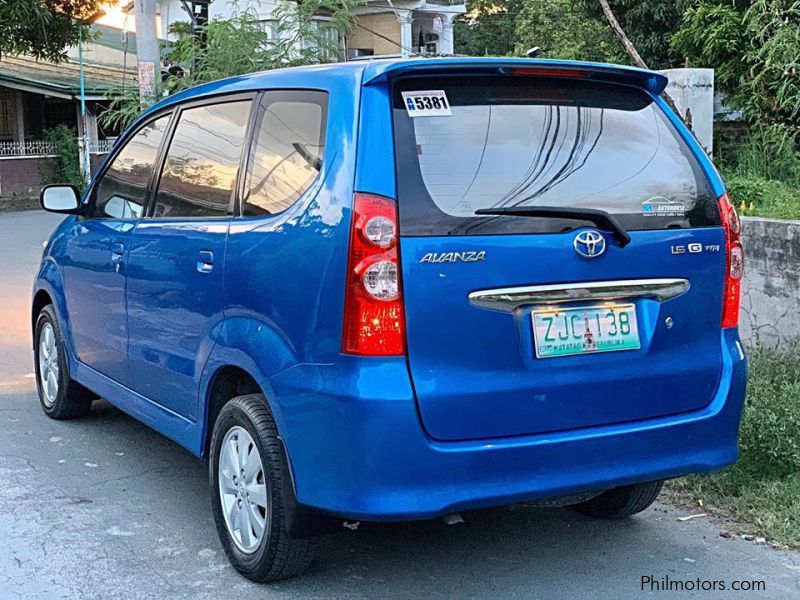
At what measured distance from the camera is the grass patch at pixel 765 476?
4535mm

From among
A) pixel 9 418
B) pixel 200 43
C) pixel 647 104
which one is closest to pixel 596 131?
Result: pixel 647 104

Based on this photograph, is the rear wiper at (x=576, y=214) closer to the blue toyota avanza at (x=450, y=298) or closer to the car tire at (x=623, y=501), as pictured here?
the blue toyota avanza at (x=450, y=298)

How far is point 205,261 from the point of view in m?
4.21

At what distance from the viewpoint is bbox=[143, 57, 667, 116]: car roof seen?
356 cm

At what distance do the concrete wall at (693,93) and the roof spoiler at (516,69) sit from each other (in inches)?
178

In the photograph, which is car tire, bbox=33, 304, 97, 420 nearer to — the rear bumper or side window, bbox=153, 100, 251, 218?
side window, bbox=153, 100, 251, 218

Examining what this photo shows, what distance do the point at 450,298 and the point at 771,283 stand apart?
12.8 feet

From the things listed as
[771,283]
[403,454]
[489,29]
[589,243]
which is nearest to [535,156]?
[589,243]

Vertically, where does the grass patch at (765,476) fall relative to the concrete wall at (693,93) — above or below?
below

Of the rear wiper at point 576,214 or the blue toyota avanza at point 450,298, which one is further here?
the rear wiper at point 576,214

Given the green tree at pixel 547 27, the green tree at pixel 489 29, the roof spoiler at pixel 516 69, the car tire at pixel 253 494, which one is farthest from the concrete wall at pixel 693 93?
the green tree at pixel 489 29

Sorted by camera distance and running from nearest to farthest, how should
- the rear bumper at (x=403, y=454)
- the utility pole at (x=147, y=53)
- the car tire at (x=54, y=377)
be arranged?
the rear bumper at (x=403, y=454) < the car tire at (x=54, y=377) < the utility pole at (x=147, y=53)

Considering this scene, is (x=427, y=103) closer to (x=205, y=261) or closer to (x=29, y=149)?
(x=205, y=261)
